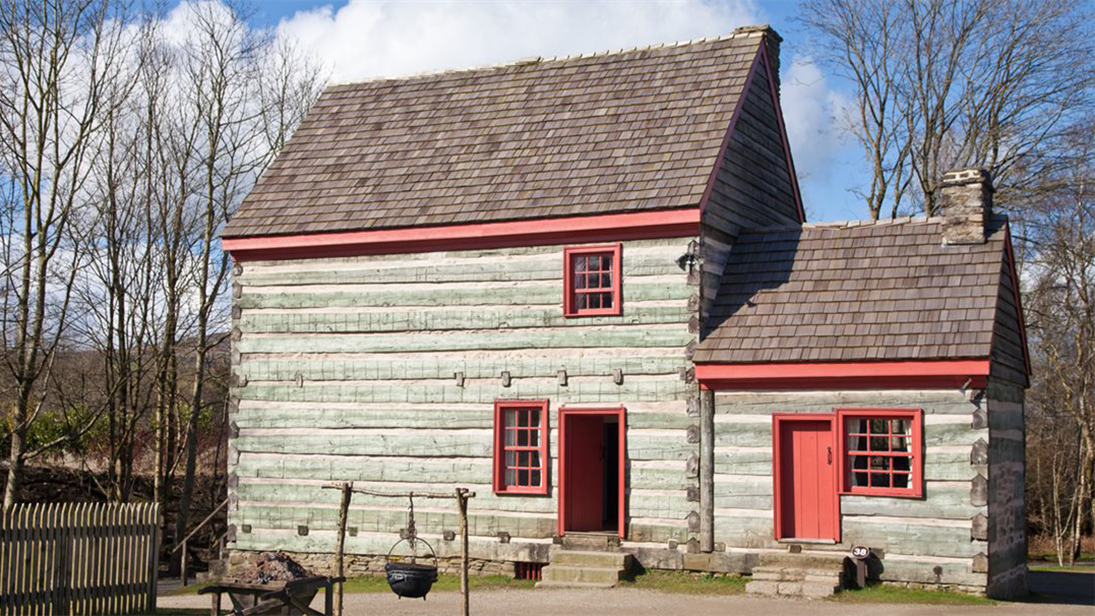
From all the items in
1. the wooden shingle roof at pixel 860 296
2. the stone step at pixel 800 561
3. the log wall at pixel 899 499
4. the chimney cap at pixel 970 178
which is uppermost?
the chimney cap at pixel 970 178

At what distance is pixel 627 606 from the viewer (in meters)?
15.3

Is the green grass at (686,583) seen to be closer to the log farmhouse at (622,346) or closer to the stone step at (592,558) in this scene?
the log farmhouse at (622,346)

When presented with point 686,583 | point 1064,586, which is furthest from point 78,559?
point 1064,586

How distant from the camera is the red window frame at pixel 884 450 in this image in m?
16.3

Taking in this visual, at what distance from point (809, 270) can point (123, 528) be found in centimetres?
1000

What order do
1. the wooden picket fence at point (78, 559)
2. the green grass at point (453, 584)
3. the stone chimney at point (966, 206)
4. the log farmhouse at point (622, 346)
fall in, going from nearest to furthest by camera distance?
the wooden picket fence at point (78, 559) < the log farmhouse at point (622, 346) < the stone chimney at point (966, 206) < the green grass at point (453, 584)

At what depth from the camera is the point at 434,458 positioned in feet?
62.5

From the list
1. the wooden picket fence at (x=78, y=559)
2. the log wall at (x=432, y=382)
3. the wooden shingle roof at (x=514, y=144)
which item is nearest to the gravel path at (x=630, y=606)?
the log wall at (x=432, y=382)

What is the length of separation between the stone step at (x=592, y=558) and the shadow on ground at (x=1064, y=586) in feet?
19.4

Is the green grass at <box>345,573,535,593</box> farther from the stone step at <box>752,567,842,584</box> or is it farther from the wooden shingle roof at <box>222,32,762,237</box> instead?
the wooden shingle roof at <box>222,32,762,237</box>

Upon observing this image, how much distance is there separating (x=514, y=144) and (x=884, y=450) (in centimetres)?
769

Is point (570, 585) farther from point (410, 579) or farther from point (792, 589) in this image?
point (410, 579)

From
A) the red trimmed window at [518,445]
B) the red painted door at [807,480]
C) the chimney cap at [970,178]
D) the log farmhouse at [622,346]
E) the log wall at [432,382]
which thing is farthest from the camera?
the red trimmed window at [518,445]

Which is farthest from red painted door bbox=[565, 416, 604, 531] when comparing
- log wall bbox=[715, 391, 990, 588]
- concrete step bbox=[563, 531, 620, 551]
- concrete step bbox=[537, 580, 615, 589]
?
log wall bbox=[715, 391, 990, 588]
